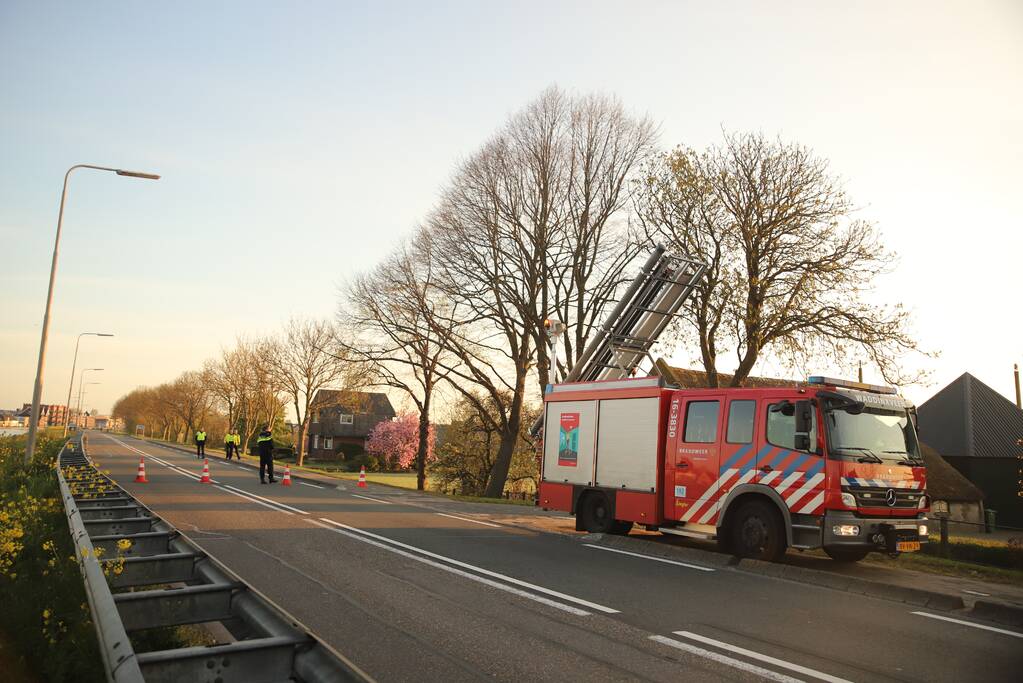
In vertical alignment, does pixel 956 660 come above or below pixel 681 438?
below

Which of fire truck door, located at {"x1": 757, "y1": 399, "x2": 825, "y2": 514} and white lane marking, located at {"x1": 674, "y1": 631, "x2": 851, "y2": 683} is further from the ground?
fire truck door, located at {"x1": 757, "y1": 399, "x2": 825, "y2": 514}

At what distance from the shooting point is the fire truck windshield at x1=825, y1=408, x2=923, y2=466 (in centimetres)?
1004

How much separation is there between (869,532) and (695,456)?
2.66m

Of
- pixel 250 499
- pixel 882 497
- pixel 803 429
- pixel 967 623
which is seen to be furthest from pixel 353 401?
pixel 967 623

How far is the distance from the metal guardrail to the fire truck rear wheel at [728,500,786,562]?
779cm

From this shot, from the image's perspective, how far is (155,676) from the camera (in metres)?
2.97

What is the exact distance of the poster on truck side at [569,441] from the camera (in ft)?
45.3

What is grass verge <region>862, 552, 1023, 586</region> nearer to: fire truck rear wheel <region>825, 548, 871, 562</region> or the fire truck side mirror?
fire truck rear wheel <region>825, 548, 871, 562</region>

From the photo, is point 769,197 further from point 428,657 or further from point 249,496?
point 428,657

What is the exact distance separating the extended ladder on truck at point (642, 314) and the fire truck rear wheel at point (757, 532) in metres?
5.91

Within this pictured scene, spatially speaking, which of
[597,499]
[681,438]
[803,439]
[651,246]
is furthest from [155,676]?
[651,246]

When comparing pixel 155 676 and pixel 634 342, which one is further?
pixel 634 342

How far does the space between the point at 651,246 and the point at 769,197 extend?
4.93m

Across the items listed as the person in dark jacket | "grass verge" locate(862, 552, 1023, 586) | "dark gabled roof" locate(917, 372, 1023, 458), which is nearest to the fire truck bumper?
"grass verge" locate(862, 552, 1023, 586)
